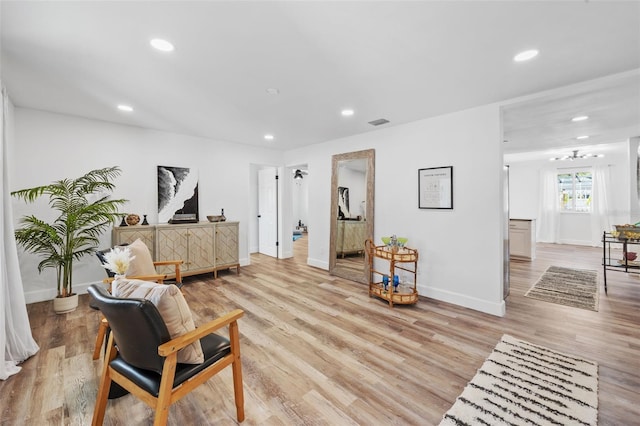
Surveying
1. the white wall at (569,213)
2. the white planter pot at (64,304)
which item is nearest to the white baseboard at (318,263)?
the white planter pot at (64,304)

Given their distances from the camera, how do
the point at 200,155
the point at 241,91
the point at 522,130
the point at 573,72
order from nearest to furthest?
the point at 573,72
the point at 241,91
the point at 522,130
the point at 200,155

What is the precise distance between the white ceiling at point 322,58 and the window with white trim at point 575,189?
514 cm

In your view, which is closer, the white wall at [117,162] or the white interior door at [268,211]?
the white wall at [117,162]

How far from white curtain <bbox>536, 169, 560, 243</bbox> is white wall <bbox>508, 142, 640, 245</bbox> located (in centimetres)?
10

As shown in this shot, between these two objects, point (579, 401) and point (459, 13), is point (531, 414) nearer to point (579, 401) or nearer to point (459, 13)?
point (579, 401)

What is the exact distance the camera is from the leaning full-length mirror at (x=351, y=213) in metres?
4.39

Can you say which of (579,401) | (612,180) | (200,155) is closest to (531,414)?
(579,401)

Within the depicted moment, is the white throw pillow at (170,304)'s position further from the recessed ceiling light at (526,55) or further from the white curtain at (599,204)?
the white curtain at (599,204)

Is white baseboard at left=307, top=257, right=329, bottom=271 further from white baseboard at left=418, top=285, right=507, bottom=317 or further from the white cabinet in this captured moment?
the white cabinet

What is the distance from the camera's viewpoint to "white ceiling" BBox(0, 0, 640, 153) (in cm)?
167

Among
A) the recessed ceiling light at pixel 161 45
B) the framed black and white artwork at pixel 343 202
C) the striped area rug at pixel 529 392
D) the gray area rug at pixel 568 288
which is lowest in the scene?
the striped area rug at pixel 529 392

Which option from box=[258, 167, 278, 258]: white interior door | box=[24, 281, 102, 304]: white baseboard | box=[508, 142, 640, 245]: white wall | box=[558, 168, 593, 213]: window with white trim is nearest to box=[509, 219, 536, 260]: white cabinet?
box=[508, 142, 640, 245]: white wall

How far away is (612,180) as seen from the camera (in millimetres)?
7129

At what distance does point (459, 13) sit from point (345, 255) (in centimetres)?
393
